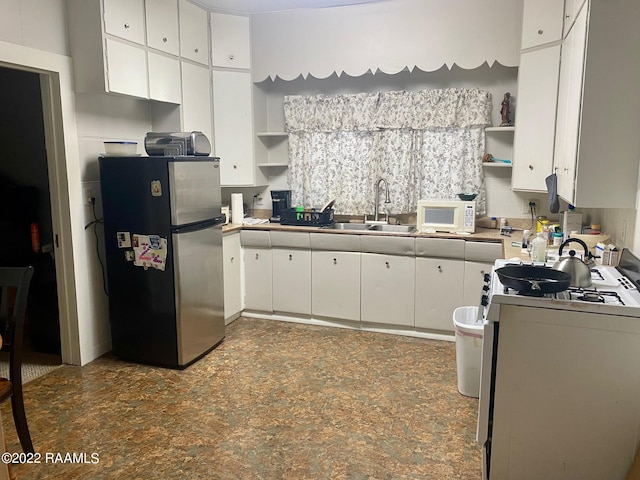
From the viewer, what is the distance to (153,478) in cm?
226

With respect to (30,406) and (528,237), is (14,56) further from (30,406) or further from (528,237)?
(528,237)

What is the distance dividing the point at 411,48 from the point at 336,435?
3081 mm

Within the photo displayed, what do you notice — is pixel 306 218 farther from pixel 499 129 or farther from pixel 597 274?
pixel 597 274

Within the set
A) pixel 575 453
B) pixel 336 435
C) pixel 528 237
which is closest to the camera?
pixel 575 453

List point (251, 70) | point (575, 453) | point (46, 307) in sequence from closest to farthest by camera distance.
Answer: point (575, 453), point (46, 307), point (251, 70)

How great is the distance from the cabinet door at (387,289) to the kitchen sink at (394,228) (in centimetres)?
42

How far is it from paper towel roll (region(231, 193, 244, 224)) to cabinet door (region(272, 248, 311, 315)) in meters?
0.51

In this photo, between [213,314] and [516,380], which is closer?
[516,380]

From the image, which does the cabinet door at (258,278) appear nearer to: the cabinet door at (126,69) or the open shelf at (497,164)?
the cabinet door at (126,69)

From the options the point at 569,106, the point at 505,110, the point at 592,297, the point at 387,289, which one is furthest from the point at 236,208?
the point at 592,297

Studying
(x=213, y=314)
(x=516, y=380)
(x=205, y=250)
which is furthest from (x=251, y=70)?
(x=516, y=380)

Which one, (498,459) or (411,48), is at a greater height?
(411,48)

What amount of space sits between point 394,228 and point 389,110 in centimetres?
108

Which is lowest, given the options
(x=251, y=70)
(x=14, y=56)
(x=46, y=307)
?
(x=46, y=307)
